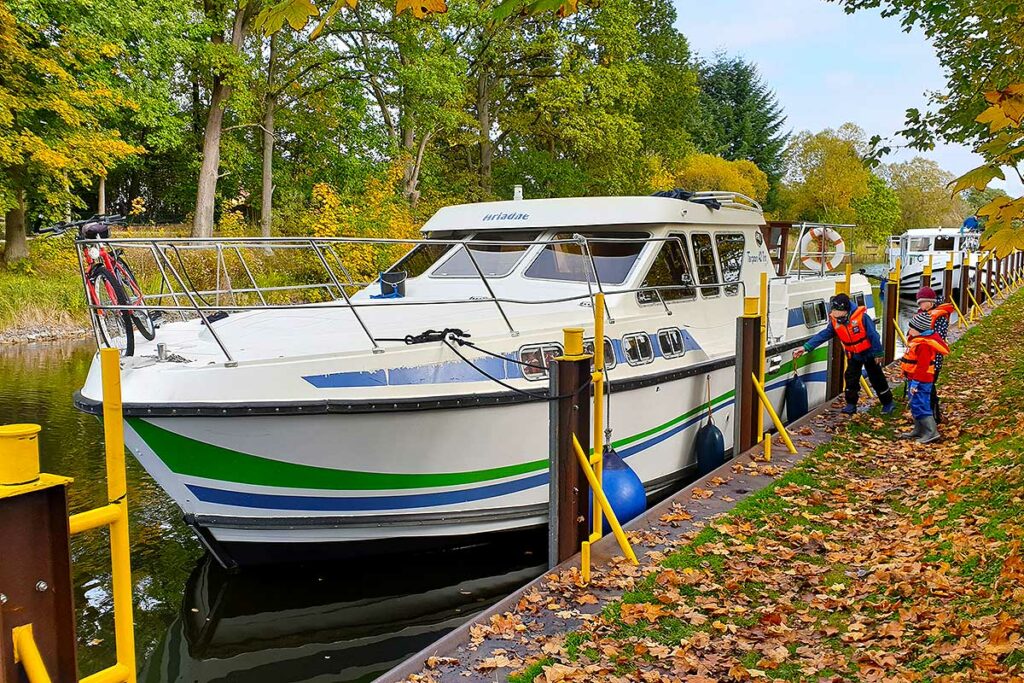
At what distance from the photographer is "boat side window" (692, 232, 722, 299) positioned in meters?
8.98

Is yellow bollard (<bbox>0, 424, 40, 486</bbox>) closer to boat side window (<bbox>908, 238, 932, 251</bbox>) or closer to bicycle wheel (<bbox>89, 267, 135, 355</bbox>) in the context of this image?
bicycle wheel (<bbox>89, 267, 135, 355</bbox>)

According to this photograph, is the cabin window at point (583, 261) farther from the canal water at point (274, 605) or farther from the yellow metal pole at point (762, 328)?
the canal water at point (274, 605)

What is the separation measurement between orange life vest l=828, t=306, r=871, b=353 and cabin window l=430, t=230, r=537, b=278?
13.3 ft

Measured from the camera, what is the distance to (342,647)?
5.83m

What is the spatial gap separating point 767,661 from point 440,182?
27048mm

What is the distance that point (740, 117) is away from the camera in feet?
193

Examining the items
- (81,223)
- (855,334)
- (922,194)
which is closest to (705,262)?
(855,334)

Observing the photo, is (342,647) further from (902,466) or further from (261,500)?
(902,466)

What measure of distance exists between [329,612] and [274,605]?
0.43 meters

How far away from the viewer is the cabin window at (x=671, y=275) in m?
8.23

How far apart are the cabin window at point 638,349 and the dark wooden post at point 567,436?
199 centimetres

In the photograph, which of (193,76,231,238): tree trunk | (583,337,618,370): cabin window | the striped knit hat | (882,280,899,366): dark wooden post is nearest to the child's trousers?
the striped knit hat

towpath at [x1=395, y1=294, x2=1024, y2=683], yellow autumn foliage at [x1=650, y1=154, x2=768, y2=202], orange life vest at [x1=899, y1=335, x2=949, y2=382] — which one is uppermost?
yellow autumn foliage at [x1=650, y1=154, x2=768, y2=202]

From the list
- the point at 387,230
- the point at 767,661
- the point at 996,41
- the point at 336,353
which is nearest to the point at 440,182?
the point at 387,230
